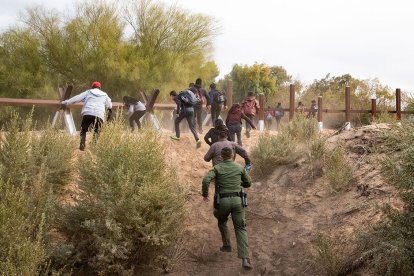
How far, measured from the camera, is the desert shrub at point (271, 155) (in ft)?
34.0

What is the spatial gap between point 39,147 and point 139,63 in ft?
54.8

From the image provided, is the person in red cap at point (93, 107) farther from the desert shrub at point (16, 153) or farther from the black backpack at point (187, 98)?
the black backpack at point (187, 98)

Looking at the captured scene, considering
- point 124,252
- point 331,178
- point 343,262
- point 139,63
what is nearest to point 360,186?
point 331,178

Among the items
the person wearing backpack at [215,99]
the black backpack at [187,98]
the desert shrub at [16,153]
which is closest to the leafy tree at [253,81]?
the person wearing backpack at [215,99]

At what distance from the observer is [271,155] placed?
406 inches

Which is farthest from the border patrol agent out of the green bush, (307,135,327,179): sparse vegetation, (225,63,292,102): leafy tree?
(225,63,292,102): leafy tree

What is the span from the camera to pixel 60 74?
1019 inches

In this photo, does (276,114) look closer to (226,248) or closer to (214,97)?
(214,97)

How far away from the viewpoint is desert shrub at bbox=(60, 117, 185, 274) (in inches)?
255

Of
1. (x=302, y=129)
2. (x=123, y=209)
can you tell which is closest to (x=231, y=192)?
(x=123, y=209)

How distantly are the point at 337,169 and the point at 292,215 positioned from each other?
1.25m

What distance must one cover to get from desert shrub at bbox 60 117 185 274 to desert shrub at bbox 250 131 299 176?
135 inches

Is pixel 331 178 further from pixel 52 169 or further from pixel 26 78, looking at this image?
pixel 26 78

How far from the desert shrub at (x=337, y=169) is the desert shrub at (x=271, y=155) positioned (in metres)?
1.15
